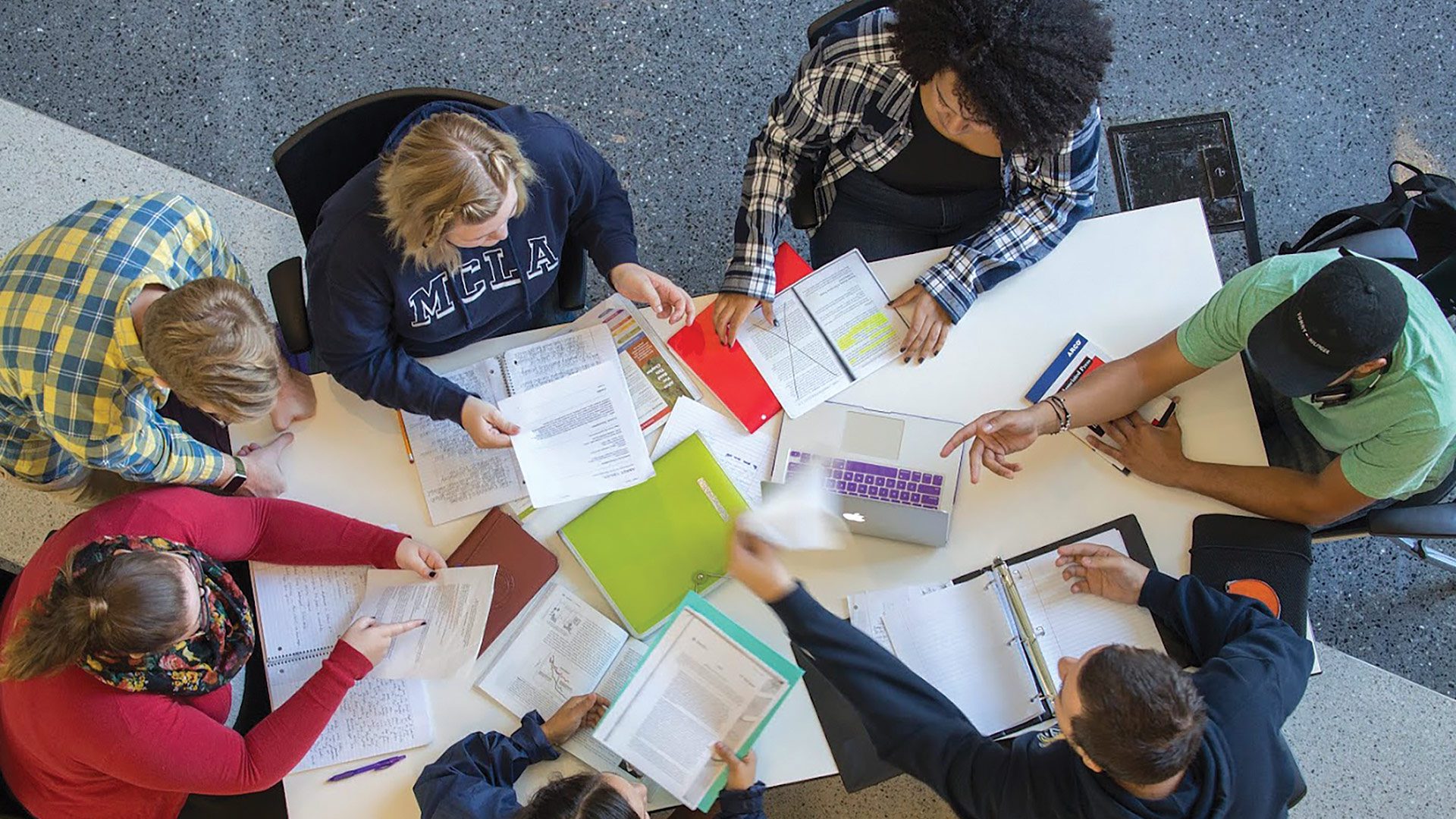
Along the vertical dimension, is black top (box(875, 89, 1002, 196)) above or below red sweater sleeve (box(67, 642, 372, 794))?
above

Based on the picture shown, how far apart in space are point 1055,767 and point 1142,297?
2.70ft

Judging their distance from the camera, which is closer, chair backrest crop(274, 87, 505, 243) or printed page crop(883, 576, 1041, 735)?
printed page crop(883, 576, 1041, 735)

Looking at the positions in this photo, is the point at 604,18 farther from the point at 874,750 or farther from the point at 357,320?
the point at 874,750

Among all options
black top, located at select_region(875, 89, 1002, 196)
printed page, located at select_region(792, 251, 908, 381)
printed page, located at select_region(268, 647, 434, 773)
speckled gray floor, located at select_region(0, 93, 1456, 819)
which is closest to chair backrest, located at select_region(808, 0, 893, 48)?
black top, located at select_region(875, 89, 1002, 196)

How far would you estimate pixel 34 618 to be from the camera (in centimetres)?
145

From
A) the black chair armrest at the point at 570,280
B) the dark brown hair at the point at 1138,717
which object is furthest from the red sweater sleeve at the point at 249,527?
the dark brown hair at the point at 1138,717

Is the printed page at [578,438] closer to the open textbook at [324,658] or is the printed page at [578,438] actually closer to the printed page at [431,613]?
the printed page at [431,613]

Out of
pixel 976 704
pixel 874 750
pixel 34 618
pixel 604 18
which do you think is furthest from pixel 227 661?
pixel 604 18

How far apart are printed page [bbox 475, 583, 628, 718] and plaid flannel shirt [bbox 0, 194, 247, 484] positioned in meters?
0.62

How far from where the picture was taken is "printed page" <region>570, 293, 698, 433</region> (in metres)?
1.72

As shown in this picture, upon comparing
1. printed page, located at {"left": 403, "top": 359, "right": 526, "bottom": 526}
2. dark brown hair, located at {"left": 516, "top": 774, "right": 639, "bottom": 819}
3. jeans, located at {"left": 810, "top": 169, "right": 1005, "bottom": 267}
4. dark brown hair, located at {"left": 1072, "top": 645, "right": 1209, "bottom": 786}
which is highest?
jeans, located at {"left": 810, "top": 169, "right": 1005, "bottom": 267}

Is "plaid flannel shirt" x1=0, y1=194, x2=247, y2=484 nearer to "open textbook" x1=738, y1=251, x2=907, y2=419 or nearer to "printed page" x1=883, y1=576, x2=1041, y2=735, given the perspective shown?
"open textbook" x1=738, y1=251, x2=907, y2=419

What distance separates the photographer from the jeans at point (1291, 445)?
1.76 metres

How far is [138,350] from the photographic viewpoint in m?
1.59
